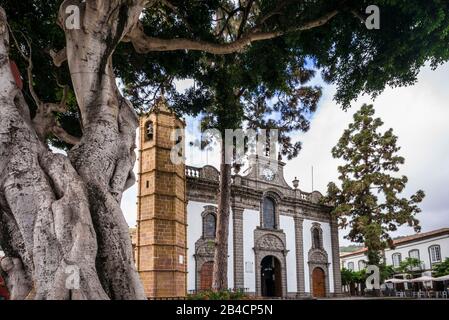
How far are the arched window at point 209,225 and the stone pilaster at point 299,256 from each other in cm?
781

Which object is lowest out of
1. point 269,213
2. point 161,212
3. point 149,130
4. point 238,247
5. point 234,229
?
point 238,247

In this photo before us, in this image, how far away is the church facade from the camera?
17688 mm

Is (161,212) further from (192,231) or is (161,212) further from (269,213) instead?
(269,213)

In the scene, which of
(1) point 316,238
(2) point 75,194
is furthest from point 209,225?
(2) point 75,194

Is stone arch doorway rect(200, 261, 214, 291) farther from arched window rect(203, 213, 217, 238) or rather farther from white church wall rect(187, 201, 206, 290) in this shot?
arched window rect(203, 213, 217, 238)

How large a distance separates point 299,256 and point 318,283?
3.17 m

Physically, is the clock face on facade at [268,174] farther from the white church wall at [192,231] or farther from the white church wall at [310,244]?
the white church wall at [192,231]

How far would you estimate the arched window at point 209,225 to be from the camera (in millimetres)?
22328

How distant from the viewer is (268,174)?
28078 millimetres

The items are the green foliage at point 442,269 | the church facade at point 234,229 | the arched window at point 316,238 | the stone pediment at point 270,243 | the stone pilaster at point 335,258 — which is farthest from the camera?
the green foliage at point 442,269

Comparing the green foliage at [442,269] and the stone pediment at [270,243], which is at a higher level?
the stone pediment at [270,243]

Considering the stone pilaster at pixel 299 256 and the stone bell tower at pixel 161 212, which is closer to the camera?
the stone bell tower at pixel 161 212

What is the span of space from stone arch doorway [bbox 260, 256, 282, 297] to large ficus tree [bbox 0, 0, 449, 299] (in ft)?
62.6

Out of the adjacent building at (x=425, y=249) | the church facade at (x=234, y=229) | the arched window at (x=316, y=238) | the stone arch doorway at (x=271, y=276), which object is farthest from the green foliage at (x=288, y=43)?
the adjacent building at (x=425, y=249)
